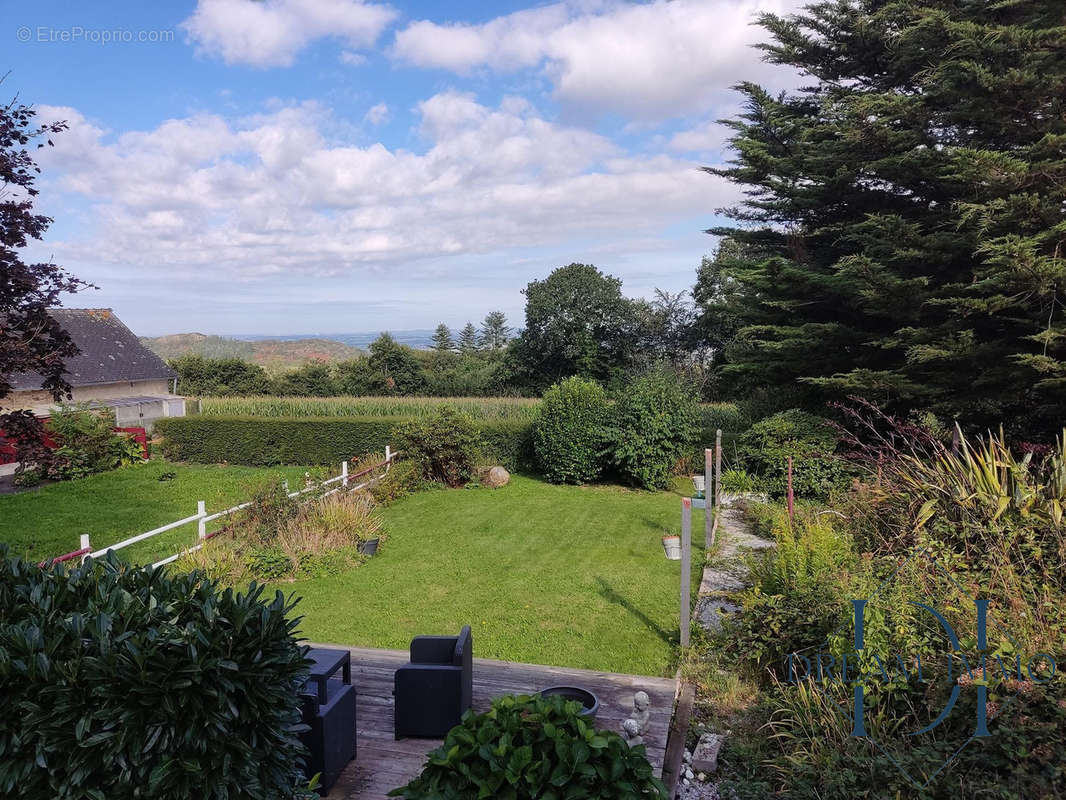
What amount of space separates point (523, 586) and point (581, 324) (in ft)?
72.0

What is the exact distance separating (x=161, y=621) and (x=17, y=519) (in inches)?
400

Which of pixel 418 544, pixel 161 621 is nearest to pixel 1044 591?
pixel 161 621

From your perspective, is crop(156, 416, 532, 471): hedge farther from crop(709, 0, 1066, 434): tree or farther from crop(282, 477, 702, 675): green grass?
crop(709, 0, 1066, 434): tree

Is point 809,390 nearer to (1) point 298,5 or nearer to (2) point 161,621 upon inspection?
(1) point 298,5

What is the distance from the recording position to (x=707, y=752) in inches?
145

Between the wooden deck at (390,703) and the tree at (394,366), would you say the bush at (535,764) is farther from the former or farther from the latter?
the tree at (394,366)

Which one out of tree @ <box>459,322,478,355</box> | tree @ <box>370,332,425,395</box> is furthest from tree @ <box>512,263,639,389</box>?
tree @ <box>459,322,478,355</box>

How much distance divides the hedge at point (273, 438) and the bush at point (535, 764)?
12.7 meters

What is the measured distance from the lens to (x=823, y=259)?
550 inches

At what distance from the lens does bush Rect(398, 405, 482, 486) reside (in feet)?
40.8

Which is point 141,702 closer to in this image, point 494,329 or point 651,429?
point 651,429

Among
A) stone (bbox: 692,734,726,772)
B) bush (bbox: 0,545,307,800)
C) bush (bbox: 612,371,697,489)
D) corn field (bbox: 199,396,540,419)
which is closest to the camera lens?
bush (bbox: 0,545,307,800)

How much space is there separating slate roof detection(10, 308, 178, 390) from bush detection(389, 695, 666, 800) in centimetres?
2090

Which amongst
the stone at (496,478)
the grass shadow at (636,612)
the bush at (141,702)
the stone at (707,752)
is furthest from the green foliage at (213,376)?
the stone at (707,752)
